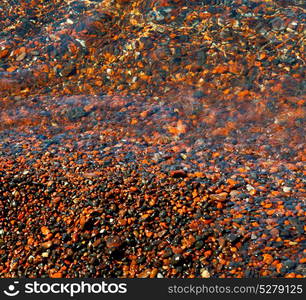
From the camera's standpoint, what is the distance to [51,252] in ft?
14.7

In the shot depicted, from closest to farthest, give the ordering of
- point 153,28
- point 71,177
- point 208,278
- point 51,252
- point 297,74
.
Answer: point 208,278 < point 51,252 < point 71,177 < point 297,74 < point 153,28

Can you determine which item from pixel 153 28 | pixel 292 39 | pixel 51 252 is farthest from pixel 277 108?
pixel 51 252

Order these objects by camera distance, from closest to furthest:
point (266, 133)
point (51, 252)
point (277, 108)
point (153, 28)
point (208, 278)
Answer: point (208, 278) → point (51, 252) → point (266, 133) → point (277, 108) → point (153, 28)

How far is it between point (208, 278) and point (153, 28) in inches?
219

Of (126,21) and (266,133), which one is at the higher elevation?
(126,21)

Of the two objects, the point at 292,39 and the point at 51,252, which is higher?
the point at 292,39

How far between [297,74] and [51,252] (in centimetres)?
514

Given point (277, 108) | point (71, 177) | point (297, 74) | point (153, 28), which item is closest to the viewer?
point (71, 177)

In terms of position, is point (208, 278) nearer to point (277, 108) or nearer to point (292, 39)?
point (277, 108)

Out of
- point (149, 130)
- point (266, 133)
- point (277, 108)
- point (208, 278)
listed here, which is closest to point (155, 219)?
point (208, 278)

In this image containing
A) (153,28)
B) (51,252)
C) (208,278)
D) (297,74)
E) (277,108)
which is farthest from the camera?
(153,28)

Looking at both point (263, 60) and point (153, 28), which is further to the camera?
point (153, 28)

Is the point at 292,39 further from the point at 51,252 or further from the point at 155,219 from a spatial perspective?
the point at 51,252

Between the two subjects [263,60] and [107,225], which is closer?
[107,225]
